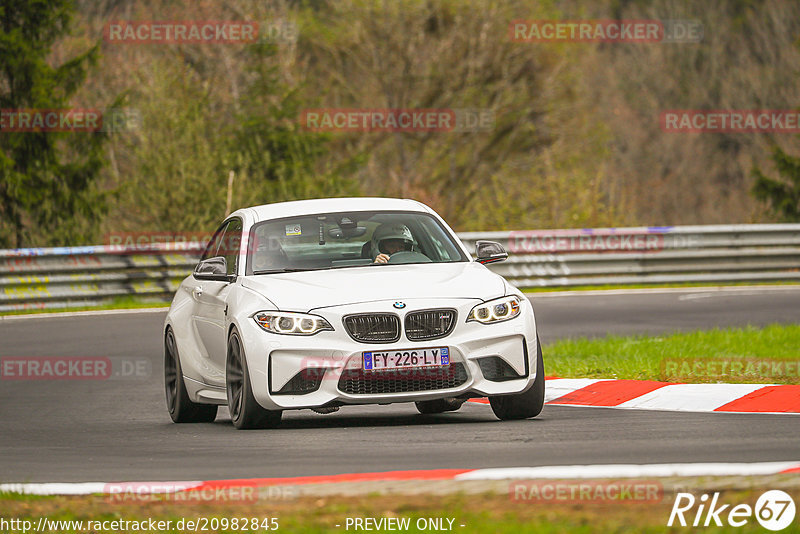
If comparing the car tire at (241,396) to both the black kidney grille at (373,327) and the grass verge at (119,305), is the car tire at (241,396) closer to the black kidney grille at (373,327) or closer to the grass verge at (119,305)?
the black kidney grille at (373,327)

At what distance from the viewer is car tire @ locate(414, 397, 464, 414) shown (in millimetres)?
10742

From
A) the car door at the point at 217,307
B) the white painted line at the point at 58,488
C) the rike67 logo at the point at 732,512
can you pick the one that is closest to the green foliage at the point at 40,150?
the car door at the point at 217,307

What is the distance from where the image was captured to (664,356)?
44.5ft

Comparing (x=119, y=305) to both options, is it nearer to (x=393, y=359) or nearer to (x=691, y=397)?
→ (x=691, y=397)

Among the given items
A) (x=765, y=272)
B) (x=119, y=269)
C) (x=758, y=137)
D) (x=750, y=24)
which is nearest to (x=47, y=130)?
(x=119, y=269)

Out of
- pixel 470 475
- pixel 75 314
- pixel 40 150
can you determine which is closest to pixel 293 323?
pixel 470 475

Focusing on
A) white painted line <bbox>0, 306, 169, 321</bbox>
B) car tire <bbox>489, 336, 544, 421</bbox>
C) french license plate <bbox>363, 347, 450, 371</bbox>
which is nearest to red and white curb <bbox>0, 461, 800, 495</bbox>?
french license plate <bbox>363, 347, 450, 371</bbox>

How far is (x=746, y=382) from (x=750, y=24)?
162 feet

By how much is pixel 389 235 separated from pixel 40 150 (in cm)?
2045

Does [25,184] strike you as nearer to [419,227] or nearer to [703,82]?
[419,227]

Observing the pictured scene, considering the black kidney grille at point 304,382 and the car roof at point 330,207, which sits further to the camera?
the car roof at point 330,207

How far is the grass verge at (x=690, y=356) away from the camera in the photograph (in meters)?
11.9

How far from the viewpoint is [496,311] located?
9.34 meters

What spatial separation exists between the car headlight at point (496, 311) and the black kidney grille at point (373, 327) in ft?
1.63
